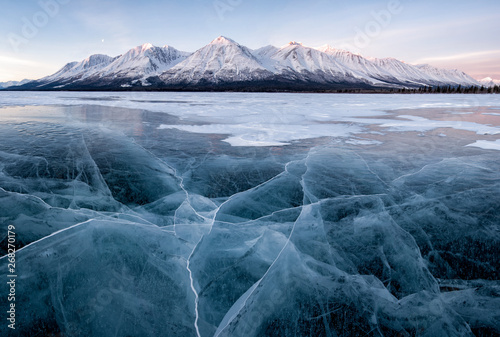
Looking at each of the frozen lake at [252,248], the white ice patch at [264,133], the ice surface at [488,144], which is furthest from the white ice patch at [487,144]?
the white ice patch at [264,133]

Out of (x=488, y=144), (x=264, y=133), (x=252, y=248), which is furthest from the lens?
(x=264, y=133)

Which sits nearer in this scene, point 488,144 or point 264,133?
point 488,144

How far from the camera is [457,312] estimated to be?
2635mm

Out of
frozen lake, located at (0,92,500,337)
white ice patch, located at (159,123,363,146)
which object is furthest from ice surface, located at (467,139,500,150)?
white ice patch, located at (159,123,363,146)

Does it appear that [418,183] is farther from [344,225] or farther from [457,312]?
[457,312]

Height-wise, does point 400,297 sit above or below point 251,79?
below

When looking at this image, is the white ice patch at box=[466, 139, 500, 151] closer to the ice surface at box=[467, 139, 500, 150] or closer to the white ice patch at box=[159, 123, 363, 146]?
the ice surface at box=[467, 139, 500, 150]

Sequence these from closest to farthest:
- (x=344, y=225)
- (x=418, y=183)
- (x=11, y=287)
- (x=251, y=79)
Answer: (x=11, y=287)
(x=344, y=225)
(x=418, y=183)
(x=251, y=79)

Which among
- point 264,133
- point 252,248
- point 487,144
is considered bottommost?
point 252,248

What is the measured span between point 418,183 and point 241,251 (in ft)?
13.8

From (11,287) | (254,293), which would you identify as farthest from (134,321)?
(11,287)

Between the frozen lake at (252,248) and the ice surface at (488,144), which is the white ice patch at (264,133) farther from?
the ice surface at (488,144)

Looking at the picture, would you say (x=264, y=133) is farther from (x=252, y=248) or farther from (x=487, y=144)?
(x=252, y=248)

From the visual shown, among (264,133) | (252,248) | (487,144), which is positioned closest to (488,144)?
(487,144)
